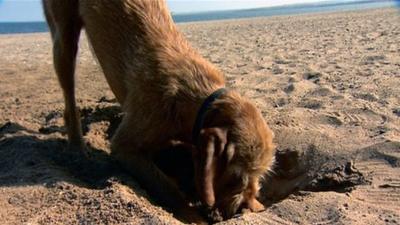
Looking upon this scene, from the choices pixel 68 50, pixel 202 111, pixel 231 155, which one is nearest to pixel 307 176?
pixel 231 155

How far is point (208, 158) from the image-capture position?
152 inches

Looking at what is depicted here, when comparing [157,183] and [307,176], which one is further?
[307,176]

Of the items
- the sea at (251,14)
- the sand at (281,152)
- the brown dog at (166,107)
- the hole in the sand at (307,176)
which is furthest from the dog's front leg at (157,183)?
the sea at (251,14)

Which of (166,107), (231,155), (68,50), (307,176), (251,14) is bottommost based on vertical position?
(251,14)

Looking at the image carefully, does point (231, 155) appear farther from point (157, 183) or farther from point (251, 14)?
point (251, 14)

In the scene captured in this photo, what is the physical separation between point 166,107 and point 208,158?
0.80 metres

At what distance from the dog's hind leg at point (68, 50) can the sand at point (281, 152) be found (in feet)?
0.76

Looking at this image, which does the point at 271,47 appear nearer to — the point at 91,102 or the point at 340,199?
the point at 91,102

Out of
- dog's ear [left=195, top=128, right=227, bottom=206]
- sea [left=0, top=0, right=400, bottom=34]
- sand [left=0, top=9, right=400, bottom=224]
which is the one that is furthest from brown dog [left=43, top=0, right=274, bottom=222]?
sea [left=0, top=0, right=400, bottom=34]

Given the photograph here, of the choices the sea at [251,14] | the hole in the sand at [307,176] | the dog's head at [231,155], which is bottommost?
the sea at [251,14]

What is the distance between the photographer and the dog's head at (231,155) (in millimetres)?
3904

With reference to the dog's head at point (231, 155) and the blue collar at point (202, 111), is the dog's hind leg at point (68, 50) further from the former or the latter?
the dog's head at point (231, 155)

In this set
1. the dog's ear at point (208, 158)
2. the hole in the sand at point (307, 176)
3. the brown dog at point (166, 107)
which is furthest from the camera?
A: the hole in the sand at point (307, 176)

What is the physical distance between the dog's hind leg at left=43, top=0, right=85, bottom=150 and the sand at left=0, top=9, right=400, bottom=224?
0.23m
